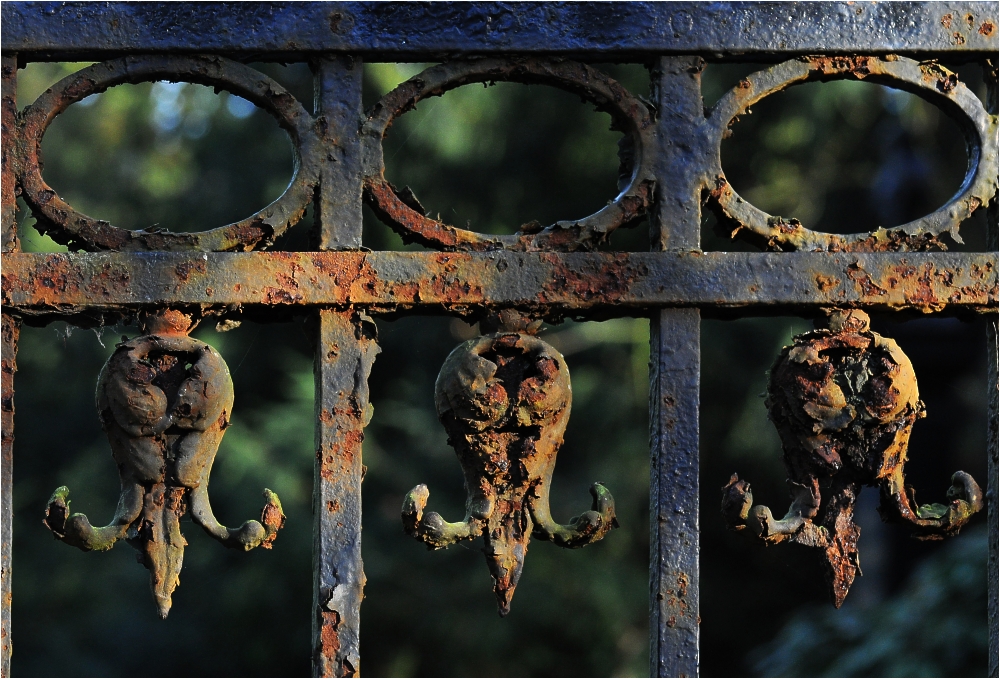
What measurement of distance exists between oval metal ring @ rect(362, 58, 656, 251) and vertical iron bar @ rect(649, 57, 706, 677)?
0.03 metres

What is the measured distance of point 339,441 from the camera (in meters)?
1.09

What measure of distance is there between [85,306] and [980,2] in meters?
1.06

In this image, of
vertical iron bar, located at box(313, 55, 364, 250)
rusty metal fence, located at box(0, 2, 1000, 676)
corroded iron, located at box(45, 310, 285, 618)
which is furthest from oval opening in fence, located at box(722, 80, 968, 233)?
corroded iron, located at box(45, 310, 285, 618)

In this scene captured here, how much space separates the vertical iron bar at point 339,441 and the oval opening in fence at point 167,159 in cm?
341

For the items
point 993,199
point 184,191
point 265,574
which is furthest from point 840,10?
point 184,191

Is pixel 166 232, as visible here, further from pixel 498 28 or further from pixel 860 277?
pixel 860 277

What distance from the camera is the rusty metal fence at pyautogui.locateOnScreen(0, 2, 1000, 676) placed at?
1087 millimetres

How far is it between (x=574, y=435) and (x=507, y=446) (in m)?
3.25

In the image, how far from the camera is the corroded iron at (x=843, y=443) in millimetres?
1109

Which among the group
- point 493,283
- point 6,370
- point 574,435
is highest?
point 574,435

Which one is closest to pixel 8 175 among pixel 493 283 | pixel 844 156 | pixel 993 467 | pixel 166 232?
pixel 166 232

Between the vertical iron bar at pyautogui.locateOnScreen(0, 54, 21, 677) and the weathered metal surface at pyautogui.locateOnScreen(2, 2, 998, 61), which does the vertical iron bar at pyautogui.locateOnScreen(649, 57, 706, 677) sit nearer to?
the weathered metal surface at pyautogui.locateOnScreen(2, 2, 998, 61)

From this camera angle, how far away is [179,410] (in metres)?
1.08

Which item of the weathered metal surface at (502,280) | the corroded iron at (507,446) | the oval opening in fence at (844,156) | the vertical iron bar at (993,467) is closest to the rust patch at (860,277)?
the weathered metal surface at (502,280)
